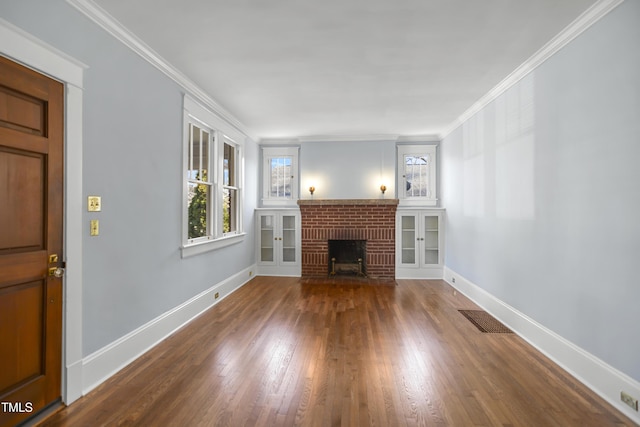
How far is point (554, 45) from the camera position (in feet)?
8.46

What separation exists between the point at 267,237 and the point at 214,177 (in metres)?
2.23

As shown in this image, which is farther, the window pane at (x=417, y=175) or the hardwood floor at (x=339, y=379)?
the window pane at (x=417, y=175)

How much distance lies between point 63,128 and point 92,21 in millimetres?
852

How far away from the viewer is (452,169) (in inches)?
208

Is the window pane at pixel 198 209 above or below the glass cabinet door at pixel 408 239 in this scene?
above

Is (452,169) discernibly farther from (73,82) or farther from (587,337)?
(73,82)

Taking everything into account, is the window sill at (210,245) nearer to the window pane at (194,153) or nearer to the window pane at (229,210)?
the window pane at (229,210)

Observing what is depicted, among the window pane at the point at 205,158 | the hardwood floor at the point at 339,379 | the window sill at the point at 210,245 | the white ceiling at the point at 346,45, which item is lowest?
the hardwood floor at the point at 339,379

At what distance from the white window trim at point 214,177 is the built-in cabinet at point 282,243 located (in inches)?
33.9

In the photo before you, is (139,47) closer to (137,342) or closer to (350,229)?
→ (137,342)

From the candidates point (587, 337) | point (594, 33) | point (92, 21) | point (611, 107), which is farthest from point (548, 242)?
point (92, 21)

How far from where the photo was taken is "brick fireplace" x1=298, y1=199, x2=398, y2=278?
5.83m

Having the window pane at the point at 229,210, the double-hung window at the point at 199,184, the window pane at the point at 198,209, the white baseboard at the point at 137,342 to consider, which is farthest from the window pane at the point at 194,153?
the white baseboard at the point at 137,342

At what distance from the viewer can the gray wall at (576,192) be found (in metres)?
1.98
